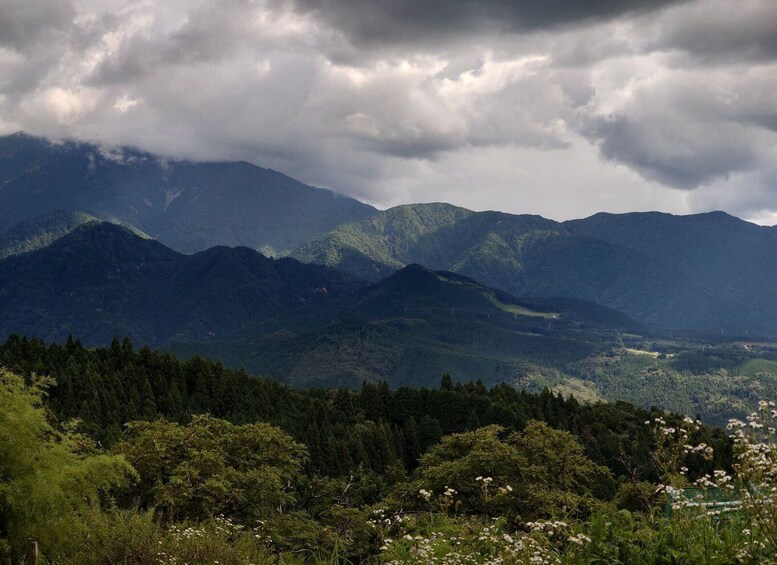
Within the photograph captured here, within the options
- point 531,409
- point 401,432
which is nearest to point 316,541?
point 401,432

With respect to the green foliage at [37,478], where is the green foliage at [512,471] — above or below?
below

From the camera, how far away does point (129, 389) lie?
13038 cm

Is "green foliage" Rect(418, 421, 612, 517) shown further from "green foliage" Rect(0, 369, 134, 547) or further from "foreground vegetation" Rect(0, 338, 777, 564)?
"green foliage" Rect(0, 369, 134, 547)

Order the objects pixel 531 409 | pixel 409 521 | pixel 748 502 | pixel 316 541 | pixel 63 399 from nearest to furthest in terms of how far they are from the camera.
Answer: pixel 748 502, pixel 409 521, pixel 316 541, pixel 63 399, pixel 531 409

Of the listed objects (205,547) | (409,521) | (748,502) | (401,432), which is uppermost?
(748,502)

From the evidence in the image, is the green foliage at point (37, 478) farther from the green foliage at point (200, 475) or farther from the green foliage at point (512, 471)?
the green foliage at point (512, 471)

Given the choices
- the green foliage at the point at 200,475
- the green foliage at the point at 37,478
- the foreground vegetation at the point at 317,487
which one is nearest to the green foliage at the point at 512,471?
the foreground vegetation at the point at 317,487

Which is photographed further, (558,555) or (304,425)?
(304,425)

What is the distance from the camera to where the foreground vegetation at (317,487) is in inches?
567

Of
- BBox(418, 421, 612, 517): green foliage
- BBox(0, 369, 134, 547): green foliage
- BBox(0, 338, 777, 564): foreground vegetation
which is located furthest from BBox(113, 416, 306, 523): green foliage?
BBox(418, 421, 612, 517): green foliage

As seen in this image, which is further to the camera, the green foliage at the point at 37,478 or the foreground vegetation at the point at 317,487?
the green foliage at the point at 37,478

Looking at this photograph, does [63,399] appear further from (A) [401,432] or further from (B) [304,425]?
(A) [401,432]

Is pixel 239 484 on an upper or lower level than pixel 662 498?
lower

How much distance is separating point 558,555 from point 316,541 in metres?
29.6
